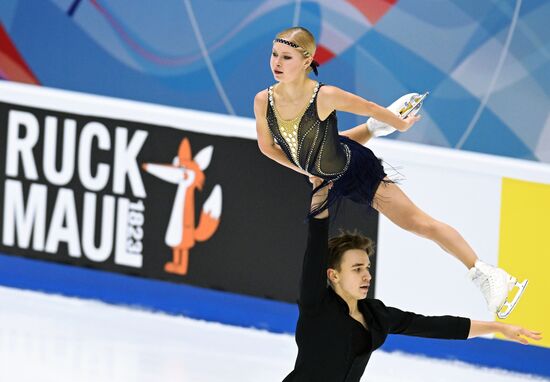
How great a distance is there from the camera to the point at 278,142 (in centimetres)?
507

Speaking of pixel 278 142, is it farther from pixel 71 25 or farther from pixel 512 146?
pixel 71 25

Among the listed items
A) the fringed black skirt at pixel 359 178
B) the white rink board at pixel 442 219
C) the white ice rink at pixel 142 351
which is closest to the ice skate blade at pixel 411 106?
the fringed black skirt at pixel 359 178

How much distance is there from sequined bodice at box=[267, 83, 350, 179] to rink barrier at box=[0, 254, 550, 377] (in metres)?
2.25

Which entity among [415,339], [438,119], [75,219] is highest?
[438,119]

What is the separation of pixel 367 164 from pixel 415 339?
2.13 meters

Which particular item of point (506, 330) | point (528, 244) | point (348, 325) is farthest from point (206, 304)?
point (506, 330)

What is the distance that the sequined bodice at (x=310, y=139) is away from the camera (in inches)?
194

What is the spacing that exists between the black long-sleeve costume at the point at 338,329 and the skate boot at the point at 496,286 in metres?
0.75

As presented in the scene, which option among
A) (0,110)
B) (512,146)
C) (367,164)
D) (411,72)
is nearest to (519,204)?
(512,146)

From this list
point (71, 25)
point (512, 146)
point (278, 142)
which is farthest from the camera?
point (71, 25)

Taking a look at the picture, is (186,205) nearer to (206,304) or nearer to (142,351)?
(206,304)

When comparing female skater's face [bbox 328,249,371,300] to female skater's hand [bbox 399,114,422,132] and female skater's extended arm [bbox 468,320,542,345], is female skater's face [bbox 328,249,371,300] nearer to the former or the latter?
female skater's extended arm [bbox 468,320,542,345]

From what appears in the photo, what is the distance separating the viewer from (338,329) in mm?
4203

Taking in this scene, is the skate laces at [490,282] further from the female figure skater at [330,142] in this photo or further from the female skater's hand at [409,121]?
the female skater's hand at [409,121]
